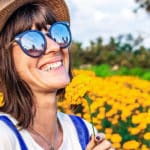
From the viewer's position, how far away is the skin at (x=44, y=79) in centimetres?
241

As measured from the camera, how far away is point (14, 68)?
2436 millimetres

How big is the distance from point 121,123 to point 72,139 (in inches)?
141

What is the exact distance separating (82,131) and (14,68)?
37 cm

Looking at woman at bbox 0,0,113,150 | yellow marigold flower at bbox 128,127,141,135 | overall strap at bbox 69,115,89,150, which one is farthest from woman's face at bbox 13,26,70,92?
yellow marigold flower at bbox 128,127,141,135

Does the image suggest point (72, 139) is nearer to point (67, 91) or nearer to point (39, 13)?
point (67, 91)

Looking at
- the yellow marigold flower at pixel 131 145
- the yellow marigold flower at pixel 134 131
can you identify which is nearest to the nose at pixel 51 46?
the yellow marigold flower at pixel 131 145

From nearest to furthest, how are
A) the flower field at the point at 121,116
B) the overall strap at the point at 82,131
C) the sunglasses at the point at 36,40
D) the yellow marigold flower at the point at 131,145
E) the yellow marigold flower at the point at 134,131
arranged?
the sunglasses at the point at 36,40, the overall strap at the point at 82,131, the yellow marigold flower at the point at 131,145, the flower field at the point at 121,116, the yellow marigold flower at the point at 134,131

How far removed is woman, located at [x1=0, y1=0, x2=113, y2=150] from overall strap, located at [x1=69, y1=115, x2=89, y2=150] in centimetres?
1

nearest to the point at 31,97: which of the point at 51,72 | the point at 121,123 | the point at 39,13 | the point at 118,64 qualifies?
the point at 51,72

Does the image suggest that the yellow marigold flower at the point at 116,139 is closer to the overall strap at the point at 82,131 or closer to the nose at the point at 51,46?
the overall strap at the point at 82,131

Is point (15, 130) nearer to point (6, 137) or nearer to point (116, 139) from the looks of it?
point (6, 137)

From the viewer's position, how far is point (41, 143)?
2.42 metres

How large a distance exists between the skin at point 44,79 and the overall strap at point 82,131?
95 millimetres

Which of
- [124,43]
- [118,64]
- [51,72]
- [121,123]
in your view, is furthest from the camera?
[124,43]
